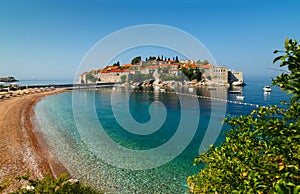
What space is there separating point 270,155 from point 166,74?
11178 cm

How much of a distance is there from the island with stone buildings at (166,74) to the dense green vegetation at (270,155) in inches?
3981

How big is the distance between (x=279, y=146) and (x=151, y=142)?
54.7 ft

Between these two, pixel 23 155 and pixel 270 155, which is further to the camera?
pixel 23 155

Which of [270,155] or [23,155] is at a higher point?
[270,155]

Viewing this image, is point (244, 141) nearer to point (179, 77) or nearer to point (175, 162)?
point (175, 162)

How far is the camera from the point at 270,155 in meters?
2.88

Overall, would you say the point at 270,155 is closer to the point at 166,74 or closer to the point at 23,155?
the point at 23,155

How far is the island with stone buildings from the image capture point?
4167 inches

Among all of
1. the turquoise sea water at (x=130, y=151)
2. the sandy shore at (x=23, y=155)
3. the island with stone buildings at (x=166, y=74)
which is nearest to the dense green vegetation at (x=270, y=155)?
the turquoise sea water at (x=130, y=151)

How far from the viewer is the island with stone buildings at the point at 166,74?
105850 millimetres

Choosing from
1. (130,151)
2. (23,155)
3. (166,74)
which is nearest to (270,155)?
(130,151)

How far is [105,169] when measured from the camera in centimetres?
1247

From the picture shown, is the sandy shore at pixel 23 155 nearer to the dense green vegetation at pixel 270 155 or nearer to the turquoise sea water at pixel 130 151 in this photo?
the turquoise sea water at pixel 130 151

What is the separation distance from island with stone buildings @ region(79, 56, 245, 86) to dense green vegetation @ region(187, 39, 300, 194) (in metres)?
101
